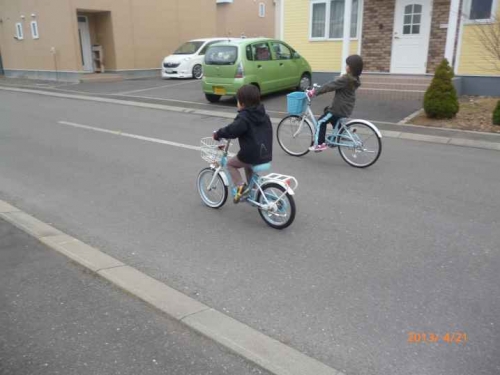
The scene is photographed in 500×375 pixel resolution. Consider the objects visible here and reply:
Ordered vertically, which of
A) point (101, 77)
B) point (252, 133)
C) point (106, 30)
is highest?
point (106, 30)

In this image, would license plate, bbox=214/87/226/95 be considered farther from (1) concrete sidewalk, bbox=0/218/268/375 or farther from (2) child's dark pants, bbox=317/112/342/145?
(1) concrete sidewalk, bbox=0/218/268/375

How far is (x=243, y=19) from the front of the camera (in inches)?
1266

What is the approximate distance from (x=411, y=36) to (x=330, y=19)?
3.08 m

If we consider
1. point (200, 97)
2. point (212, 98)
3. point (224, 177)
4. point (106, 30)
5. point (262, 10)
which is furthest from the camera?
point (262, 10)

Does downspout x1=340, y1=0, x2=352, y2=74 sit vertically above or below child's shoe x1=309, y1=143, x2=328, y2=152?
above

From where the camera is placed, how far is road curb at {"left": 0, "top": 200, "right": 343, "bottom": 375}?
2.80 metres

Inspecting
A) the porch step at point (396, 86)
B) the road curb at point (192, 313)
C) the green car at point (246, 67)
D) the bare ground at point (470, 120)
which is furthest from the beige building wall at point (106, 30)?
the road curb at point (192, 313)

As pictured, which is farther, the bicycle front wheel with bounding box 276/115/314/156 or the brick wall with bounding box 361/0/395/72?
the brick wall with bounding box 361/0/395/72

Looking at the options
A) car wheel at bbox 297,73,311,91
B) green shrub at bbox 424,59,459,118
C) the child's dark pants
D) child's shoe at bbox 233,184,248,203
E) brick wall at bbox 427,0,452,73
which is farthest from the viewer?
car wheel at bbox 297,73,311,91

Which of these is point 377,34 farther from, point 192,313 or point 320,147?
point 192,313

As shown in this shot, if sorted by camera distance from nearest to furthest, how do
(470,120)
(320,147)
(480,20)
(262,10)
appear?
1. (320,147)
2. (470,120)
3. (480,20)
4. (262,10)

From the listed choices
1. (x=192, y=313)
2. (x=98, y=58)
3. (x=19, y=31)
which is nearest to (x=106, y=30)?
(x=98, y=58)

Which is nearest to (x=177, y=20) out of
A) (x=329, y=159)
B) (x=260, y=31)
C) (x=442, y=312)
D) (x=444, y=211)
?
(x=260, y=31)

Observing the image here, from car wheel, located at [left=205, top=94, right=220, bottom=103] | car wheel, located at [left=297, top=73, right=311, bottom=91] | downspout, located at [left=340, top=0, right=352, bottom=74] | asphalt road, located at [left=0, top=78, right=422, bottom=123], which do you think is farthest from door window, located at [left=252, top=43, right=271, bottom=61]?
downspout, located at [left=340, top=0, right=352, bottom=74]
